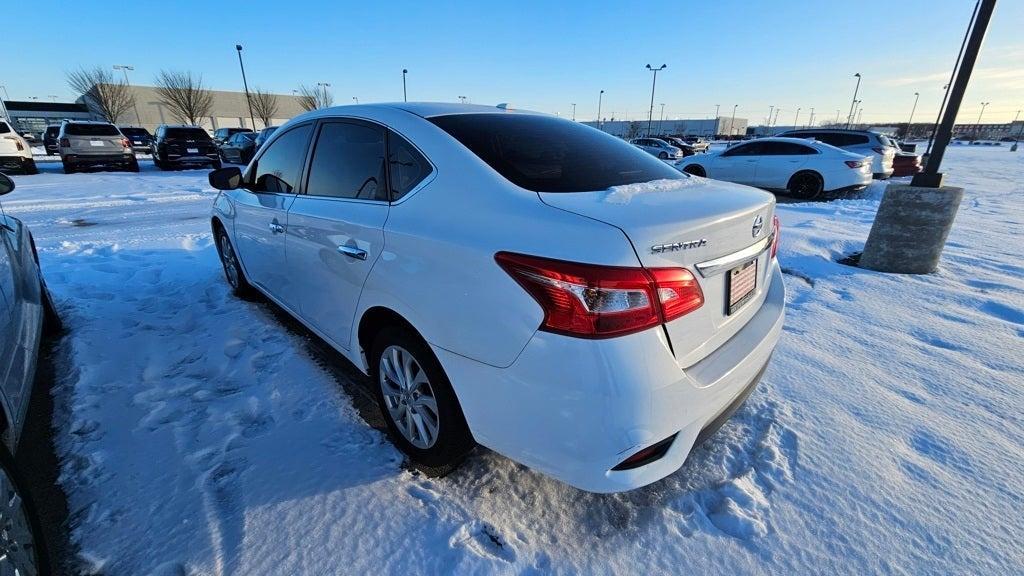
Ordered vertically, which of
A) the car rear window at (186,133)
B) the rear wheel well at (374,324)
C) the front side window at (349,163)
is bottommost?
the rear wheel well at (374,324)

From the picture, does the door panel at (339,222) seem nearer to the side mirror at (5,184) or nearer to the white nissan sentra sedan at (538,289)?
the white nissan sentra sedan at (538,289)

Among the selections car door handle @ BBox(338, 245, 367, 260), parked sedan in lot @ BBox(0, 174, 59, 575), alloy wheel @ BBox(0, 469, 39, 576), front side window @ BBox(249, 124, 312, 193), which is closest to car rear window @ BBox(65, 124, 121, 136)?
parked sedan in lot @ BBox(0, 174, 59, 575)

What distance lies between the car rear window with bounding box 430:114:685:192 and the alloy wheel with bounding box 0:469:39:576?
1.85 m

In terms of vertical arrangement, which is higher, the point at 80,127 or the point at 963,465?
the point at 80,127

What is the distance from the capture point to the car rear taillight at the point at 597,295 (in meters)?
1.39

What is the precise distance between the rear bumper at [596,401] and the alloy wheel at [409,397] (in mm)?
283

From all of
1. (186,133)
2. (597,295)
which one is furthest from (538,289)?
(186,133)

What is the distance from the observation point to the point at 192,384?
281cm

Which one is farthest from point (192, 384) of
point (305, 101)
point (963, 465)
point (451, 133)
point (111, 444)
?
point (305, 101)

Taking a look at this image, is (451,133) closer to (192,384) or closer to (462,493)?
(462,493)

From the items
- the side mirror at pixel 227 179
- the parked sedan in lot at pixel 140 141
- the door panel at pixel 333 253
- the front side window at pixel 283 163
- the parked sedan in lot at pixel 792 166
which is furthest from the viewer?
the parked sedan in lot at pixel 140 141

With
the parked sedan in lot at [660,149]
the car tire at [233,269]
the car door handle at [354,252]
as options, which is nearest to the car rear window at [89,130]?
the car tire at [233,269]

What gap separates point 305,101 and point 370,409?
70.9m

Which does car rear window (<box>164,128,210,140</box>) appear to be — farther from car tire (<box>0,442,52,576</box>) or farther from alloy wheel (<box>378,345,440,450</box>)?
car tire (<box>0,442,52,576</box>)
